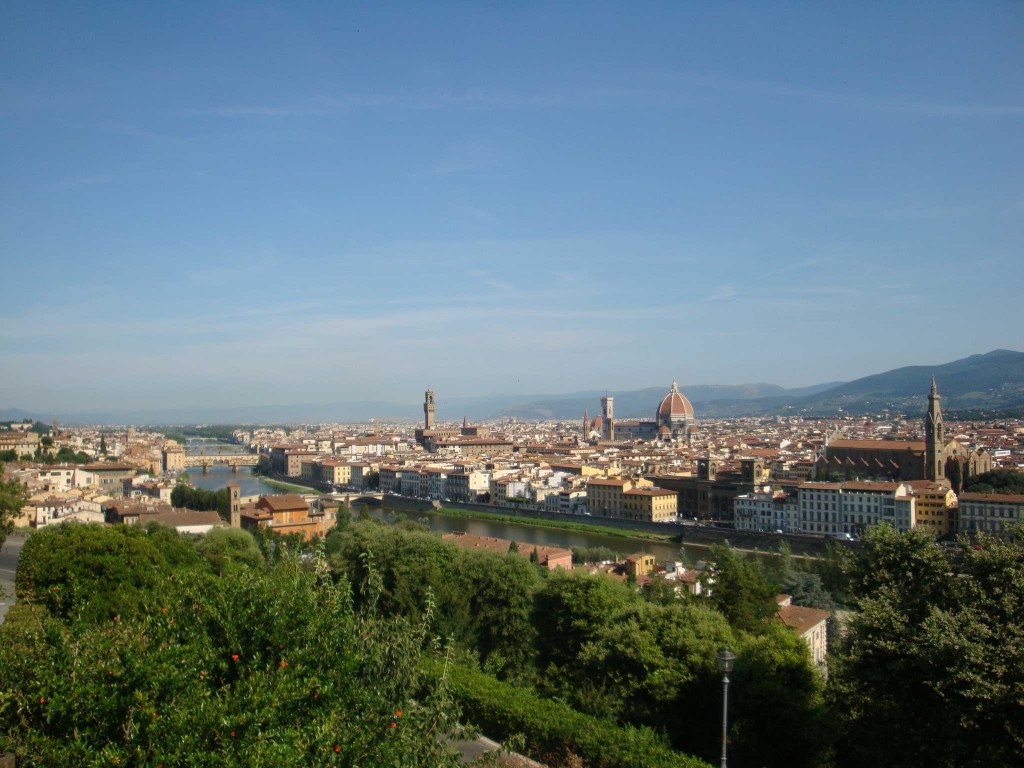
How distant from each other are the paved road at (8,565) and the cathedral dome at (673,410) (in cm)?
5320

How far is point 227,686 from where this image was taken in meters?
3.12

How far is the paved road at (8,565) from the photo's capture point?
10078 mm

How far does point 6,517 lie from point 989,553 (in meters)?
15.7

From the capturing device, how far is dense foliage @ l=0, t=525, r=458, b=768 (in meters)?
2.80

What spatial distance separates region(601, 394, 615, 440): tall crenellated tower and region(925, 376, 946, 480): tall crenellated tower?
42188 mm

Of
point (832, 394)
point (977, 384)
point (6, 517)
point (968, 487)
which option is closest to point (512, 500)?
point (968, 487)

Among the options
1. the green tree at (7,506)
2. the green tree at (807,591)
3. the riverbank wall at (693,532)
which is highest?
the green tree at (7,506)

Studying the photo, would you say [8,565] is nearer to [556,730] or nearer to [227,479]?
[556,730]

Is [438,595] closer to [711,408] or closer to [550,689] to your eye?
[550,689]

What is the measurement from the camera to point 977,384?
404 feet

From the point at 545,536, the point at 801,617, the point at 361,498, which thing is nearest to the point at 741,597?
the point at 801,617

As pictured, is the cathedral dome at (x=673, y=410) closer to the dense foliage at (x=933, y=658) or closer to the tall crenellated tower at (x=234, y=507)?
the tall crenellated tower at (x=234, y=507)

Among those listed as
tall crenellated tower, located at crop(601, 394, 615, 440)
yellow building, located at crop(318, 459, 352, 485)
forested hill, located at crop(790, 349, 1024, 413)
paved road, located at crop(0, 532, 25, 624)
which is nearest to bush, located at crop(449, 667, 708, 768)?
paved road, located at crop(0, 532, 25, 624)

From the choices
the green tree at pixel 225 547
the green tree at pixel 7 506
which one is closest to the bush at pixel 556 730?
the green tree at pixel 225 547
